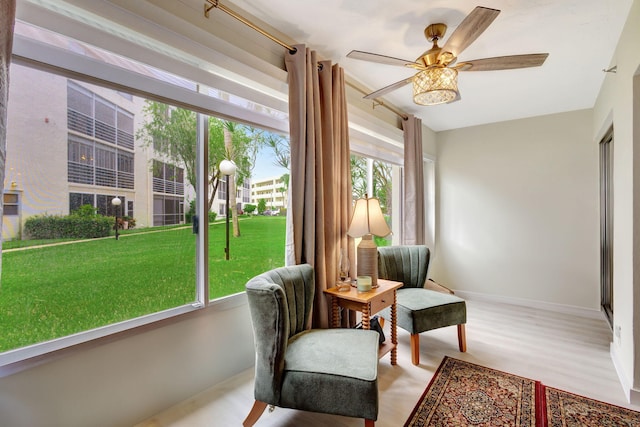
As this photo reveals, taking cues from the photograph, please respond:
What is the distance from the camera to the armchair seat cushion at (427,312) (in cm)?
231

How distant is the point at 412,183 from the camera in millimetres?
3580

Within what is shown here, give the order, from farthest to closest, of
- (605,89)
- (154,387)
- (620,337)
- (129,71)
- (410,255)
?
1. (410,255)
2. (605,89)
3. (620,337)
4. (154,387)
5. (129,71)

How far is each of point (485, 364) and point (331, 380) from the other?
159 cm

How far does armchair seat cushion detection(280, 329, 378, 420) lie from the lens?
54.6 inches

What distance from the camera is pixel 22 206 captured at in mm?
1299

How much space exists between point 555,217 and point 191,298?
4.14m

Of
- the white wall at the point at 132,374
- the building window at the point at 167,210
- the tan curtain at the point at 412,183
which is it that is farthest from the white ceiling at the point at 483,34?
the white wall at the point at 132,374

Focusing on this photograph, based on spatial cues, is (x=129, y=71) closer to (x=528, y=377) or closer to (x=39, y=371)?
(x=39, y=371)

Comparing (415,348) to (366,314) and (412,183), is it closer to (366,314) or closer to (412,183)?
(366,314)

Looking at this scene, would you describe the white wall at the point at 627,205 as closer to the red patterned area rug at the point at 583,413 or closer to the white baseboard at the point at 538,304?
the red patterned area rug at the point at 583,413

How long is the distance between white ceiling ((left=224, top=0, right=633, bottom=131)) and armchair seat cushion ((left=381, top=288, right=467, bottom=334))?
199 cm

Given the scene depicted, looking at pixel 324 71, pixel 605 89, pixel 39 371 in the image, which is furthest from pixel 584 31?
pixel 39 371

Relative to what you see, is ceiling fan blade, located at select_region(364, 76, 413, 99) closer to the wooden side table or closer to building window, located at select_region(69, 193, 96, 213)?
the wooden side table

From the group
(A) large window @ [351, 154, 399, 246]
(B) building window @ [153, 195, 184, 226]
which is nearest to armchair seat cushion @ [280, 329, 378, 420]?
(B) building window @ [153, 195, 184, 226]
